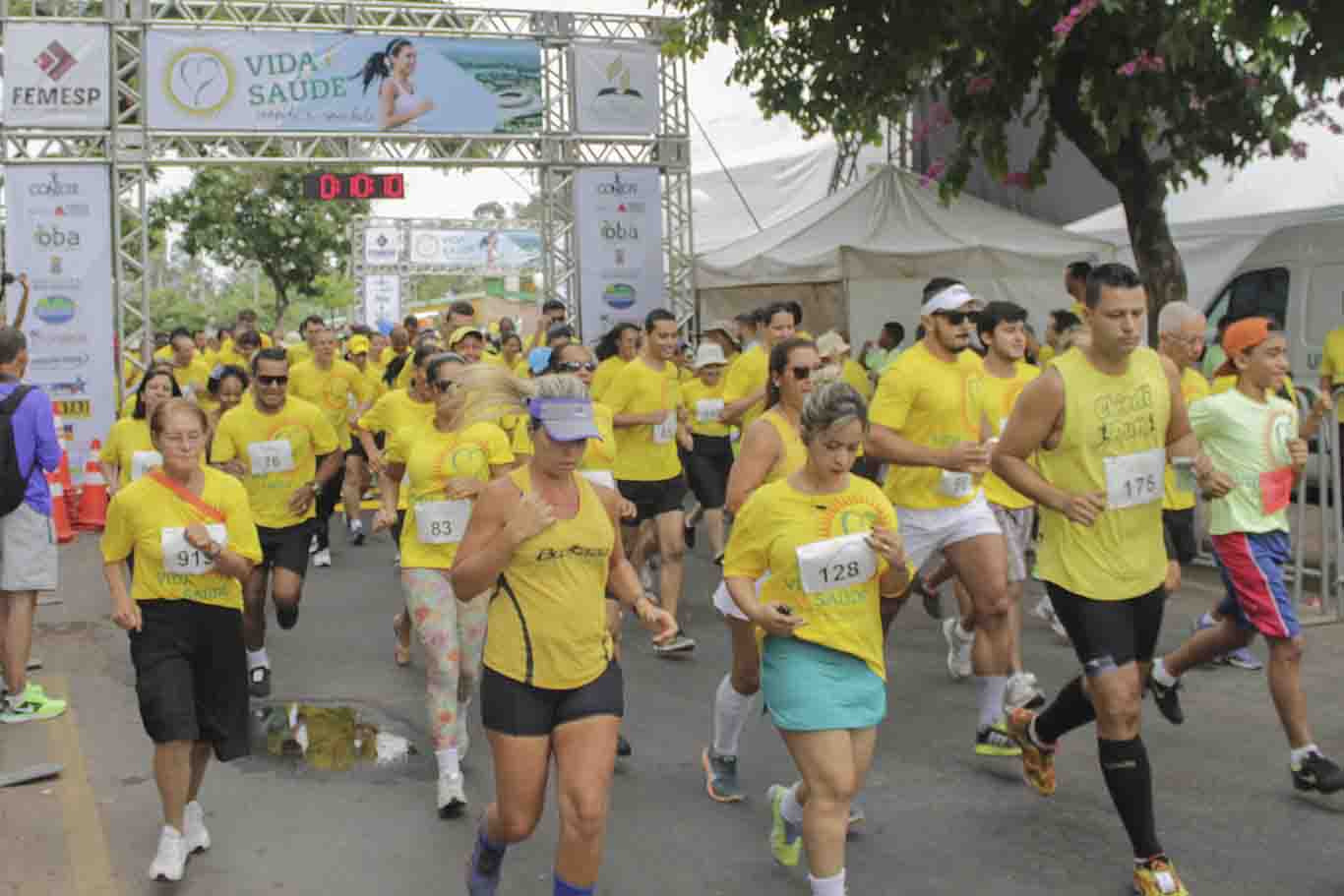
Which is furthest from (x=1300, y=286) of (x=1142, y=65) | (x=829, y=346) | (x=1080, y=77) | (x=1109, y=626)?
(x=1109, y=626)

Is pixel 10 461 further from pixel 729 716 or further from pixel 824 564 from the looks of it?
pixel 824 564

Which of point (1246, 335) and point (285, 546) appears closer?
point (1246, 335)

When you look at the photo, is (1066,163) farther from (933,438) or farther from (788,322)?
(933,438)

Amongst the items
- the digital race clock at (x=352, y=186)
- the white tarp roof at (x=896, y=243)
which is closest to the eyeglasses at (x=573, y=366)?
the white tarp roof at (x=896, y=243)

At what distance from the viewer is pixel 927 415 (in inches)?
255

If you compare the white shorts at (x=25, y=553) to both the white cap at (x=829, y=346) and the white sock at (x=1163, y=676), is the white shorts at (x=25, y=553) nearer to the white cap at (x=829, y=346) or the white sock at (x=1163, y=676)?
the white cap at (x=829, y=346)

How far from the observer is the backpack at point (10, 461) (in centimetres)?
745

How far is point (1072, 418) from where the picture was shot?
4.96 meters

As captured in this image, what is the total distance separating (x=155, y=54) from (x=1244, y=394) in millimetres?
14409

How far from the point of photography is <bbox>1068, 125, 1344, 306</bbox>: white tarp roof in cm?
1479

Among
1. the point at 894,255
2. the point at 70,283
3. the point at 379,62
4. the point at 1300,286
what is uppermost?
the point at 379,62

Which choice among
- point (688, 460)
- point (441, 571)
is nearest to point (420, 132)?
point (688, 460)

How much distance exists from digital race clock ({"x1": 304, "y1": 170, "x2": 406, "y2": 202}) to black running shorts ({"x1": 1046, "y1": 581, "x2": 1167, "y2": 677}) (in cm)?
1612

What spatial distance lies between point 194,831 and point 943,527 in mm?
3213
